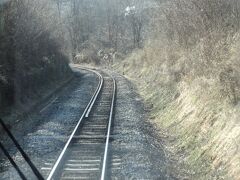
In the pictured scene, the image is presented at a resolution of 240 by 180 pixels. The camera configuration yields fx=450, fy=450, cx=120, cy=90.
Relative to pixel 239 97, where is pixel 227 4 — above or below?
above

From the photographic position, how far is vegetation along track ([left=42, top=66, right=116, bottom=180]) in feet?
35.5

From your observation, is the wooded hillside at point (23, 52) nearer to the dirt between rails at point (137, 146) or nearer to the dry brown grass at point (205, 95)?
the dirt between rails at point (137, 146)

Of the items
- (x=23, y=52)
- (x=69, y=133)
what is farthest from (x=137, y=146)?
(x=23, y=52)

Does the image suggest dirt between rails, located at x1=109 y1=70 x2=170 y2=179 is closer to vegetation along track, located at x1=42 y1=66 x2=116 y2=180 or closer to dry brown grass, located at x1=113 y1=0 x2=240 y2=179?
vegetation along track, located at x1=42 y1=66 x2=116 y2=180

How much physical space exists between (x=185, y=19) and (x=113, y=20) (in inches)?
2439

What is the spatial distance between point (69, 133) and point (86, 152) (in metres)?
3.12

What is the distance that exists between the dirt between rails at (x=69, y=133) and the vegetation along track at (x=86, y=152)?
27cm

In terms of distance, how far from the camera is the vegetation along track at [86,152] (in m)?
10.8

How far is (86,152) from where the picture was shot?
1308 cm

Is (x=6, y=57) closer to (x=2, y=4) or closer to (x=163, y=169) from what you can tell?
(x=2, y=4)

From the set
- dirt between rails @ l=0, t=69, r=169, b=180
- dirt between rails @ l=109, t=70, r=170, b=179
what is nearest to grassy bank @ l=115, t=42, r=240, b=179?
dirt between rails @ l=109, t=70, r=170, b=179

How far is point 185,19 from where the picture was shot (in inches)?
958

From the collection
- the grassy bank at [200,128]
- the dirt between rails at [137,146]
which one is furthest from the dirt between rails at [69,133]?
the grassy bank at [200,128]

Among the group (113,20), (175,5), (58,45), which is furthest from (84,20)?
(175,5)
